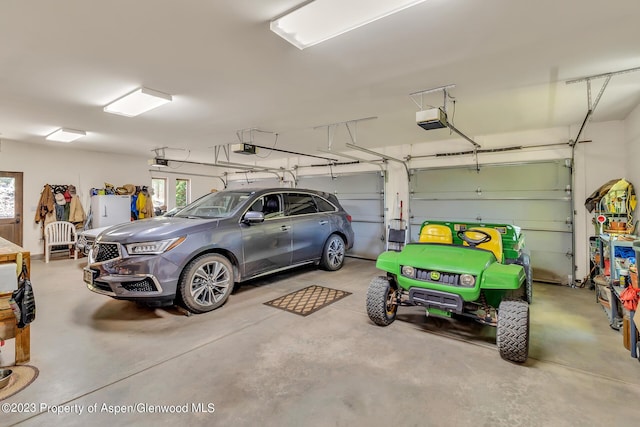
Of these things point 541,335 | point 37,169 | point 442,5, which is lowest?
point 541,335

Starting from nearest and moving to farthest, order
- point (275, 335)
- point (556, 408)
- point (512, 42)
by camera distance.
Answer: point (556, 408) < point (512, 42) < point (275, 335)

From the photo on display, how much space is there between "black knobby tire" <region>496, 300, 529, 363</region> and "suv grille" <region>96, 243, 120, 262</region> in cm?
383

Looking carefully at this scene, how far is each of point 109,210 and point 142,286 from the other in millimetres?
5600

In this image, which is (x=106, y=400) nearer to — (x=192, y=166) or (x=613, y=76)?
(x=613, y=76)

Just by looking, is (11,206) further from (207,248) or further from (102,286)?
(207,248)

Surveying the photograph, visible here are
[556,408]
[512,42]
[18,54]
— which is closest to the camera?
[556,408]

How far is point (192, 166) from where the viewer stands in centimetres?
1008

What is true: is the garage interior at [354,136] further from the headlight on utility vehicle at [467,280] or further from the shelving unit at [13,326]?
the headlight on utility vehicle at [467,280]

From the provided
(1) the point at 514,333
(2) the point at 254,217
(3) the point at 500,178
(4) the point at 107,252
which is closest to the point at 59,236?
(4) the point at 107,252

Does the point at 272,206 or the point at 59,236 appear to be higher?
the point at 272,206

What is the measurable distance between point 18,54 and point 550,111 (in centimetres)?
613

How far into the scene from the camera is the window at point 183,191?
32.7 ft

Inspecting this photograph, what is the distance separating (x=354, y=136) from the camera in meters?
5.98

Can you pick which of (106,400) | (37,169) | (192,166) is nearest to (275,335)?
(106,400)
